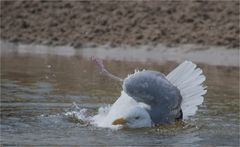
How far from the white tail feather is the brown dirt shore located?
9.23 m

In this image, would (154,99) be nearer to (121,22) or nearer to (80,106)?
(80,106)

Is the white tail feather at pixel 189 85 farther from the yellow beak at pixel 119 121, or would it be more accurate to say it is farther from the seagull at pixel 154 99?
the yellow beak at pixel 119 121

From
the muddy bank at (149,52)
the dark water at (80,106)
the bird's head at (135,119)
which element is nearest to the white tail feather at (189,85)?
the dark water at (80,106)

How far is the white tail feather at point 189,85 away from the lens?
30.8 feet

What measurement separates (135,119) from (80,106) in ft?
6.90

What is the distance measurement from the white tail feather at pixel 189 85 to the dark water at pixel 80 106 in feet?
0.76

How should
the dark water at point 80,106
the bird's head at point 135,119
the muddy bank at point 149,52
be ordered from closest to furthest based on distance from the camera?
the dark water at point 80,106, the bird's head at point 135,119, the muddy bank at point 149,52

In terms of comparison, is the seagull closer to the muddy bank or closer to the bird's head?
the bird's head

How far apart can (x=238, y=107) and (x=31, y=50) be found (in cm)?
976

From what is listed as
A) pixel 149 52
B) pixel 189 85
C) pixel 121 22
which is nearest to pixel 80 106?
pixel 189 85

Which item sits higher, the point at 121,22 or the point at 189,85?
the point at 121,22

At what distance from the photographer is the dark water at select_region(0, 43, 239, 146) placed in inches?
342

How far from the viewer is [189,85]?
9398 mm

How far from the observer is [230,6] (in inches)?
794
